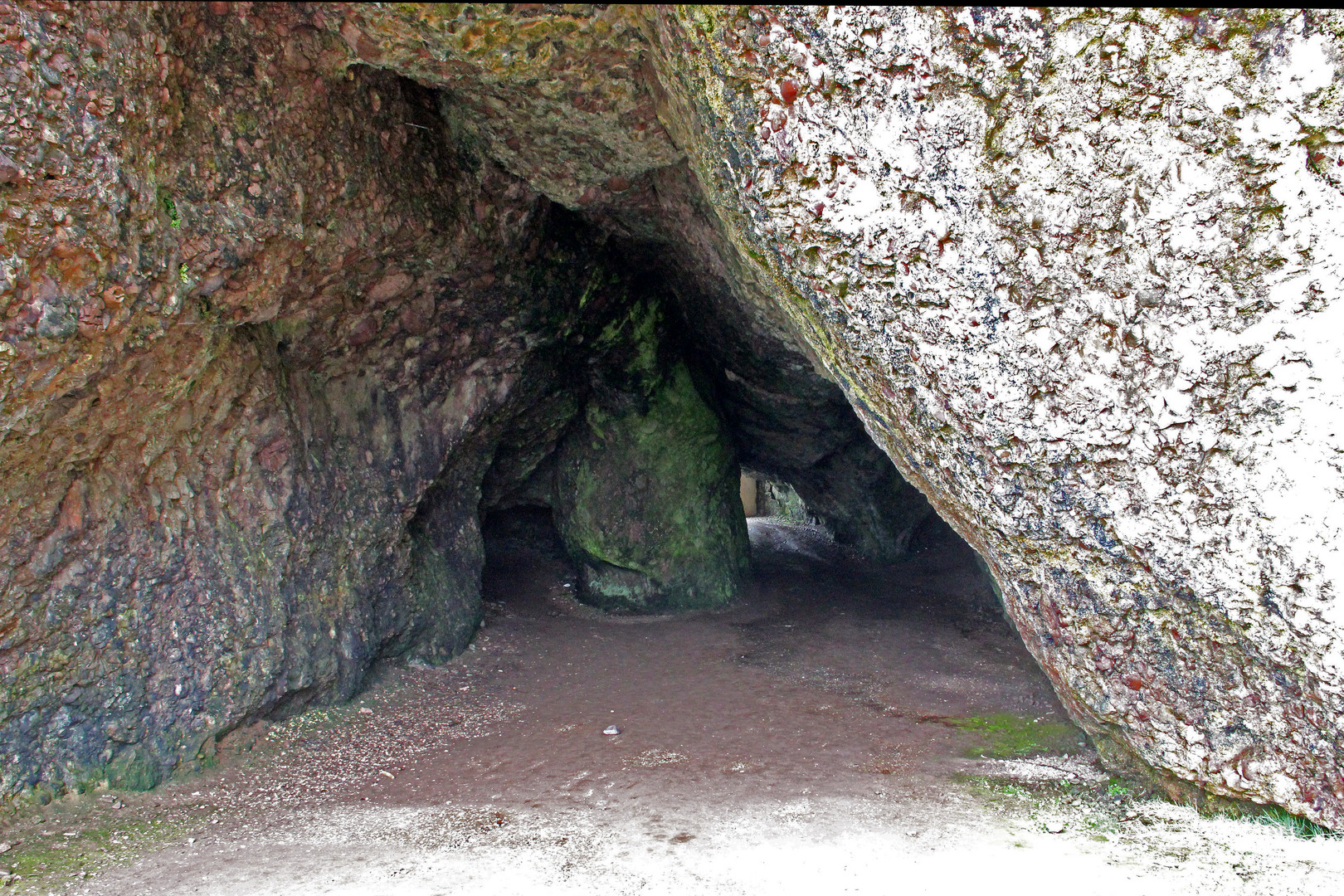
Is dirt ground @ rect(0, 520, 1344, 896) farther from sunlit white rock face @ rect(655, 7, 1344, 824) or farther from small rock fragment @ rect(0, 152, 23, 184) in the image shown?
small rock fragment @ rect(0, 152, 23, 184)

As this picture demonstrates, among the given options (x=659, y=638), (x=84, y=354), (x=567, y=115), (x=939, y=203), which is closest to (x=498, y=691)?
(x=659, y=638)

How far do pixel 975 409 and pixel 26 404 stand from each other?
341 cm

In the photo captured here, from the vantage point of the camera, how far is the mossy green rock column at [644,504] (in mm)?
7215

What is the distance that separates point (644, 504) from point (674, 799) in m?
3.76

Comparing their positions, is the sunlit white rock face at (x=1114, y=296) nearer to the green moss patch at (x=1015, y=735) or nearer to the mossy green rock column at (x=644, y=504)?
the green moss patch at (x=1015, y=735)

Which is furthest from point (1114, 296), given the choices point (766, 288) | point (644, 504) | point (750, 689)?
point (644, 504)

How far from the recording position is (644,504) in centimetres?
730

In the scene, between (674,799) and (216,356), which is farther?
(216,356)

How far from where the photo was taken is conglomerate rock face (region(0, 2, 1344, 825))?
2.68m

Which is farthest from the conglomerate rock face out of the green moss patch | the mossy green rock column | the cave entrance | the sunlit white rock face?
the mossy green rock column

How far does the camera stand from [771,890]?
2.88 meters

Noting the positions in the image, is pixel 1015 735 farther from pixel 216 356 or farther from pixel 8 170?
pixel 8 170

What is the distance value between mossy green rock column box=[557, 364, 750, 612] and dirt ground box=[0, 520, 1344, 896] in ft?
3.98

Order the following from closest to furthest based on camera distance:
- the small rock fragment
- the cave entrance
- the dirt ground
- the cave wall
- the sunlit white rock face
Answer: the sunlit white rock face < the small rock fragment < the dirt ground < the cave wall < the cave entrance
